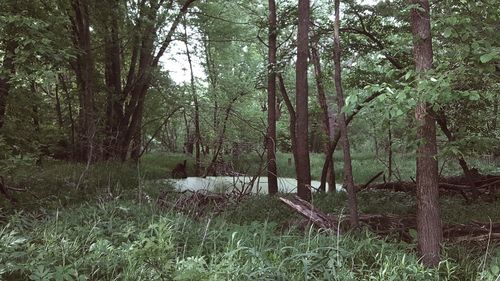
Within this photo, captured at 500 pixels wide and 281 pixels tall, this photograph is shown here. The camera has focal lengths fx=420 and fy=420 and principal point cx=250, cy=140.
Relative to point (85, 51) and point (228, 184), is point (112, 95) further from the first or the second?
point (228, 184)

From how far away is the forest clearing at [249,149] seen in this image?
3.64 m

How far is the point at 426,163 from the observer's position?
4297mm

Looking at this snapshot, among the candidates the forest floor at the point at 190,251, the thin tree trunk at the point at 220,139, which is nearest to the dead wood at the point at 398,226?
the forest floor at the point at 190,251

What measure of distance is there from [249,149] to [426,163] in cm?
720

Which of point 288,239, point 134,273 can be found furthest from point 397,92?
point 134,273

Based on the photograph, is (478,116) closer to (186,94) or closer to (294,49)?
(294,49)

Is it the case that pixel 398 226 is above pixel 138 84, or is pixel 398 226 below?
below

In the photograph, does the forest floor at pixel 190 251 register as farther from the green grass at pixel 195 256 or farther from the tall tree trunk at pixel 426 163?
the tall tree trunk at pixel 426 163

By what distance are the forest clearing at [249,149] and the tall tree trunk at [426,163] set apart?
2cm

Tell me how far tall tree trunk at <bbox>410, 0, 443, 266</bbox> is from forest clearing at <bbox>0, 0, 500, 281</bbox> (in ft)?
0.06

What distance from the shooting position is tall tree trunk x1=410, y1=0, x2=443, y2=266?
4.17 m

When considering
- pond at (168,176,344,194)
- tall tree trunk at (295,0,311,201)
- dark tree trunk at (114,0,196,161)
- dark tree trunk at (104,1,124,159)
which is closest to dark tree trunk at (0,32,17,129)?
pond at (168,176,344,194)

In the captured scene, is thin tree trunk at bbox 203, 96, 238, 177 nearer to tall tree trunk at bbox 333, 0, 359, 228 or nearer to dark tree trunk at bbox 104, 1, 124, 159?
dark tree trunk at bbox 104, 1, 124, 159

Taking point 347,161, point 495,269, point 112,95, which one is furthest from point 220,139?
point 495,269
